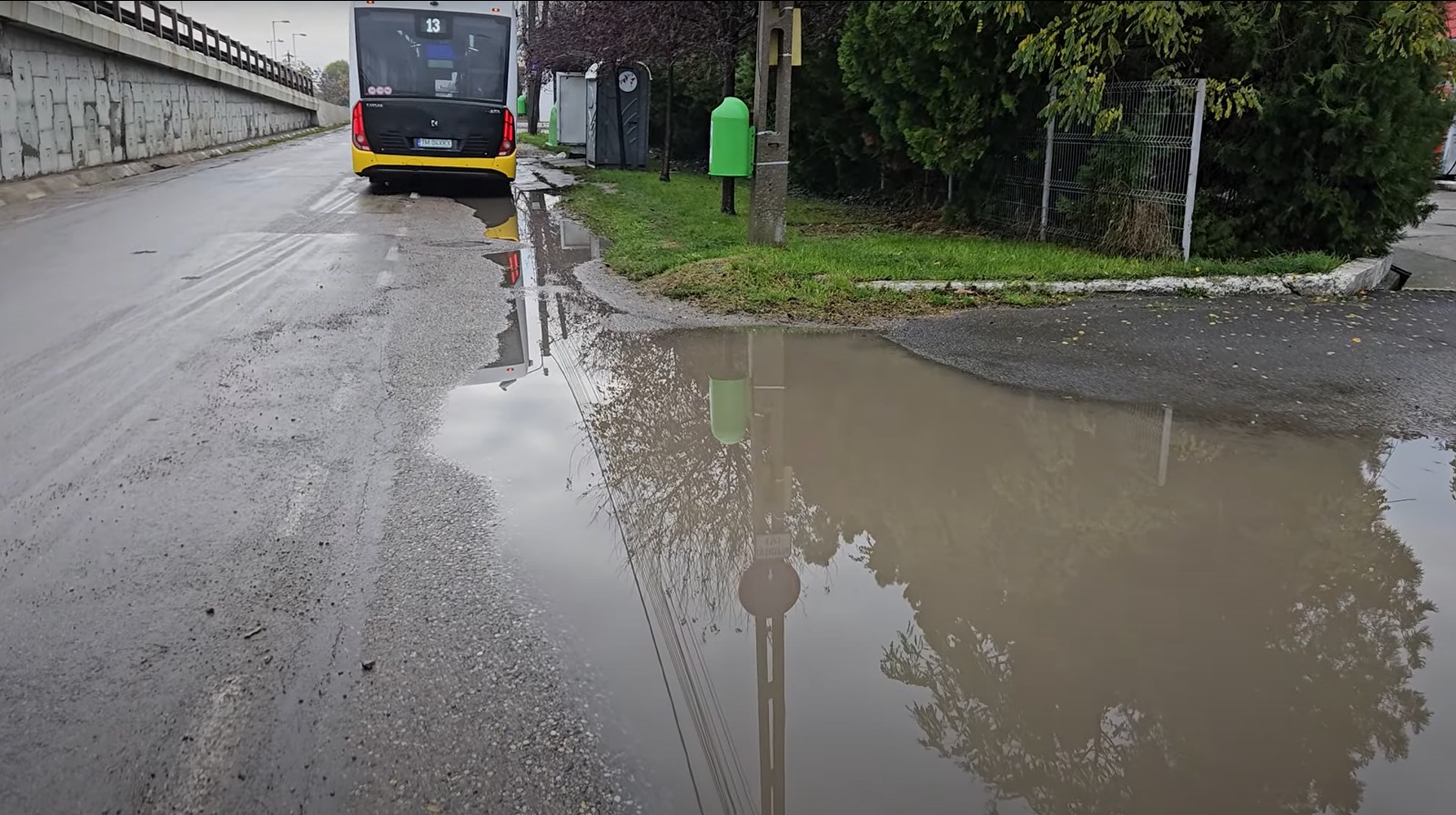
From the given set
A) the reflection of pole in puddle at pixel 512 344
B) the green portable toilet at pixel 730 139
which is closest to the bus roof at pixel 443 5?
the green portable toilet at pixel 730 139

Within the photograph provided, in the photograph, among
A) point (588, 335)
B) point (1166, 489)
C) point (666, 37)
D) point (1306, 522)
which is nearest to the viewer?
point (1306, 522)

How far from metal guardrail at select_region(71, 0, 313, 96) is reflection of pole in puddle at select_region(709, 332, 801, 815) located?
2133 centimetres

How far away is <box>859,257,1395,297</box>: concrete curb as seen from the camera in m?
10.1

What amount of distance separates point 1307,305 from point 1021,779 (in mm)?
8064

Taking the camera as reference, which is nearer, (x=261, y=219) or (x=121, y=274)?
(x=121, y=274)

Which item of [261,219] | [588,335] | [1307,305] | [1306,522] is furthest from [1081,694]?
[261,219]

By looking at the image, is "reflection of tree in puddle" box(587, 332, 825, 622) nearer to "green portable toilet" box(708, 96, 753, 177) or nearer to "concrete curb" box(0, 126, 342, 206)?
"green portable toilet" box(708, 96, 753, 177)

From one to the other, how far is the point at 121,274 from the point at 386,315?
125 inches

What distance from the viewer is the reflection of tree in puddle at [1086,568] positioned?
3.29 metres

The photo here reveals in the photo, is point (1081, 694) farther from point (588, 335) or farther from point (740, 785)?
point (588, 335)

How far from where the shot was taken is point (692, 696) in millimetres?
3521

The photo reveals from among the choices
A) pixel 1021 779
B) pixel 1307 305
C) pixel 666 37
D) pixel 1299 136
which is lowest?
pixel 1021 779

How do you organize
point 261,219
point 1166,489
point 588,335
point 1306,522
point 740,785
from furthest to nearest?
point 261,219, point 588,335, point 1166,489, point 1306,522, point 740,785

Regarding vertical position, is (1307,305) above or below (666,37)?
below
